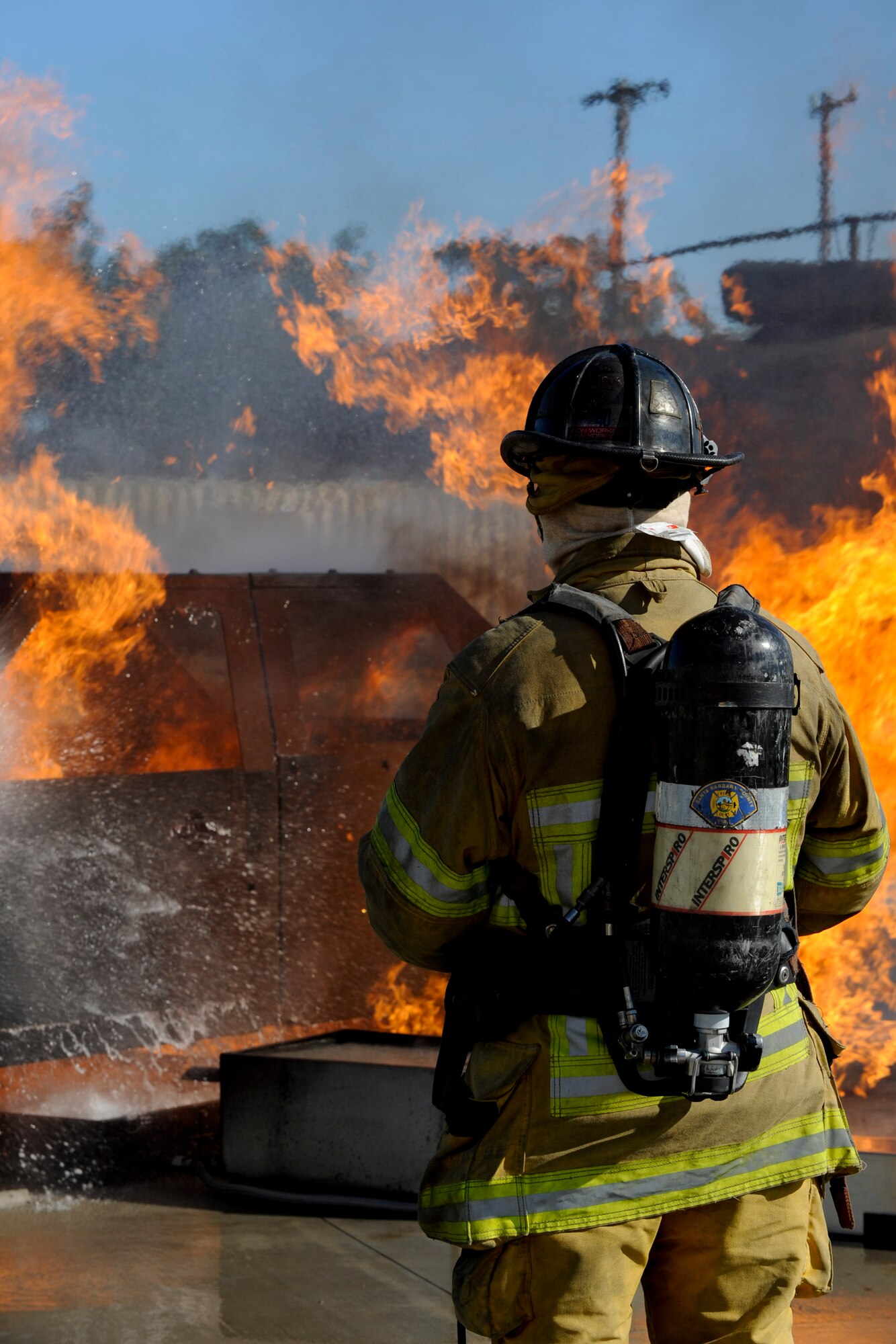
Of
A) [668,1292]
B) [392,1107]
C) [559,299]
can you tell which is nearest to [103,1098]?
[392,1107]

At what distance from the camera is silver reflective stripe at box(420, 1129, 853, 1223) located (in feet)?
5.55

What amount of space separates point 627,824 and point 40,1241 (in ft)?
9.46

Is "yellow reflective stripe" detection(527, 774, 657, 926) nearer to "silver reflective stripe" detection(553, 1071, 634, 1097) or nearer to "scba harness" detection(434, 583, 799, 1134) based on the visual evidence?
"scba harness" detection(434, 583, 799, 1134)

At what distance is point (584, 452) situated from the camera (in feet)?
6.33

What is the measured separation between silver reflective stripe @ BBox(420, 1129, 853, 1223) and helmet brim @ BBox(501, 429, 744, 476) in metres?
0.95

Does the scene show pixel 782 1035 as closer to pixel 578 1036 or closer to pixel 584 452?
pixel 578 1036

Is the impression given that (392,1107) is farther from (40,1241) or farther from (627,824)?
(627,824)

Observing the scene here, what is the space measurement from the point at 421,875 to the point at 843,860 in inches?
26.9

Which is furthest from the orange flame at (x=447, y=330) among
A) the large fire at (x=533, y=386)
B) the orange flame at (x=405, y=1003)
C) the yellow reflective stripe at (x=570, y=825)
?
the yellow reflective stripe at (x=570, y=825)

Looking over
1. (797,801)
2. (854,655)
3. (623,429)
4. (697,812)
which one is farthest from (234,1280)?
(854,655)

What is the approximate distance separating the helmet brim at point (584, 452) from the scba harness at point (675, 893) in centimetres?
24

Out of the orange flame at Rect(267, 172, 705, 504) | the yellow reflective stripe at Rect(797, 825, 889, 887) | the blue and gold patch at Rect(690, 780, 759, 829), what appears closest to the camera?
the blue and gold patch at Rect(690, 780, 759, 829)

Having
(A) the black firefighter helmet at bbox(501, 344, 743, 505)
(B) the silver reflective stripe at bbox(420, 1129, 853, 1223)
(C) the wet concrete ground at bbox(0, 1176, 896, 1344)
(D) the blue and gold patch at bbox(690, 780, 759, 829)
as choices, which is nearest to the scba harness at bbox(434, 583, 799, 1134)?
(D) the blue and gold patch at bbox(690, 780, 759, 829)

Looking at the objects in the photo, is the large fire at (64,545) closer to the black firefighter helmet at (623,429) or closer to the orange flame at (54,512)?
the orange flame at (54,512)
